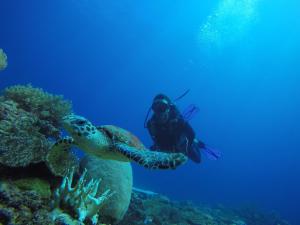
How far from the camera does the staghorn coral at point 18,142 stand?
13.2 feet

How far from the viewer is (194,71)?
10925 centimetres

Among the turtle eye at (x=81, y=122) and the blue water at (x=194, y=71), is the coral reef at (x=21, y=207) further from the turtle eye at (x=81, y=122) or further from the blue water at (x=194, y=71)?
the blue water at (x=194, y=71)

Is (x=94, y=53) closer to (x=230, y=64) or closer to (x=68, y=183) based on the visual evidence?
(x=230, y=64)

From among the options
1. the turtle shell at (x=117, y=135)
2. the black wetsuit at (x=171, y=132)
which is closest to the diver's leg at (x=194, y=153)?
the black wetsuit at (x=171, y=132)

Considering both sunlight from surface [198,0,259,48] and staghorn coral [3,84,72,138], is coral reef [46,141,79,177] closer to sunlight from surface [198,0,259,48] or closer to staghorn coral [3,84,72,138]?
staghorn coral [3,84,72,138]

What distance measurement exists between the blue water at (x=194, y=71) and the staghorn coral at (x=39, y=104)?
124ft

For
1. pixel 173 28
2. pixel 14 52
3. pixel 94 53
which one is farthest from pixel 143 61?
pixel 14 52

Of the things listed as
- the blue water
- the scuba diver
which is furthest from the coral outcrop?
the blue water

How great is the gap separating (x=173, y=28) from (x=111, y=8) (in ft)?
61.0

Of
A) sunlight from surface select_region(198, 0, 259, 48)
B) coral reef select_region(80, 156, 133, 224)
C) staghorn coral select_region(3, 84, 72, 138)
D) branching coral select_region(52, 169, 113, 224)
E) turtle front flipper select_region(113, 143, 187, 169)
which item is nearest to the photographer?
turtle front flipper select_region(113, 143, 187, 169)

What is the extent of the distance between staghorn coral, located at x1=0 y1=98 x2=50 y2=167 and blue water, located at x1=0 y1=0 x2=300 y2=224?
39058mm

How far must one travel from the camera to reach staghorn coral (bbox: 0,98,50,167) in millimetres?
4012

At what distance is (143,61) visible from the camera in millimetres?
100750

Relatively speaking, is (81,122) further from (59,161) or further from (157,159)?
(157,159)
